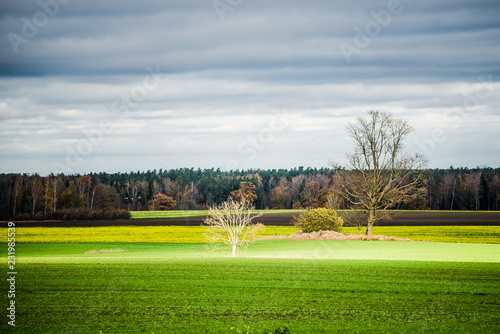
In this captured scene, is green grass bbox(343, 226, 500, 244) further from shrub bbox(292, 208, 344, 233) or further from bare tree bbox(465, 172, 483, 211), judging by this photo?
bare tree bbox(465, 172, 483, 211)

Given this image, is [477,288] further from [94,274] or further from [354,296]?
[94,274]

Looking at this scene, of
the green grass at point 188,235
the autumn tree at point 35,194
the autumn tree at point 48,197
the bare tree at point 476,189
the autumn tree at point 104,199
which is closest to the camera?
the green grass at point 188,235

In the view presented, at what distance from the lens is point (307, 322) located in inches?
556

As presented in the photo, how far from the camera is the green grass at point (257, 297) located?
1380 cm

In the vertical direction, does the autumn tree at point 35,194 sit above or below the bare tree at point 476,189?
below

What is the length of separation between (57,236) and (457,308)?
52.9m

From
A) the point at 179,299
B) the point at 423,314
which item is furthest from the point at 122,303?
the point at 423,314

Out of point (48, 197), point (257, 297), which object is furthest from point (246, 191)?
point (257, 297)

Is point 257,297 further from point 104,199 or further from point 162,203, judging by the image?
point 162,203

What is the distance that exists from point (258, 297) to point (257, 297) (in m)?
0.04

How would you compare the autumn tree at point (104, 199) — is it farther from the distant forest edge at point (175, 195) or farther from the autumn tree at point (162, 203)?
the autumn tree at point (162, 203)

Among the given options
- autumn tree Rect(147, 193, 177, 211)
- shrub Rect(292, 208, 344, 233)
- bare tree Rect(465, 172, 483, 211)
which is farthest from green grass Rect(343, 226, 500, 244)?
autumn tree Rect(147, 193, 177, 211)

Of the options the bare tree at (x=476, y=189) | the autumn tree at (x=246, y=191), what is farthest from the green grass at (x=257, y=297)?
the bare tree at (x=476, y=189)

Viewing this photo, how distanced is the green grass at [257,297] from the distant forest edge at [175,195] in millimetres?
76736
